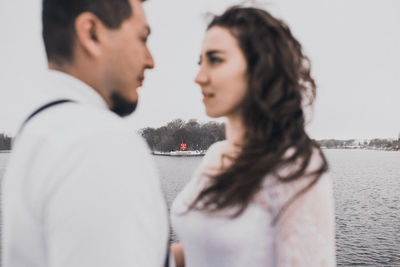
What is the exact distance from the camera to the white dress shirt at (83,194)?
3.15 feet

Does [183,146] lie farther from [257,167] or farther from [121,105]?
[121,105]

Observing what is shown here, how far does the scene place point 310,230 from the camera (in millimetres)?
1883

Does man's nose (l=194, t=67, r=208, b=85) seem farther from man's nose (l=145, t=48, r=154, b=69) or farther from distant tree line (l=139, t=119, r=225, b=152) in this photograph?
distant tree line (l=139, t=119, r=225, b=152)

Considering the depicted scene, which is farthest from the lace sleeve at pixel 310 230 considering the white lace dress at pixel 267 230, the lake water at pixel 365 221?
the lake water at pixel 365 221

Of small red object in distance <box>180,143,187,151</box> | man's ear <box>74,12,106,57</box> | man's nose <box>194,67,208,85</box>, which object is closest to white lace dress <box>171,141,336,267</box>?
man's nose <box>194,67,208,85</box>

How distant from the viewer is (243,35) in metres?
2.24

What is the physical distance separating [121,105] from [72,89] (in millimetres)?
252

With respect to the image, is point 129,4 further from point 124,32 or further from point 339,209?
point 339,209

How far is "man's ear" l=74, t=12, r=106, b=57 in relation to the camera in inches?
50.4

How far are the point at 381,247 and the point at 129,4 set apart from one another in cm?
2927

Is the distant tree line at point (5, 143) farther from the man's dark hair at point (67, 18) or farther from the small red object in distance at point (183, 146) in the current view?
the man's dark hair at point (67, 18)

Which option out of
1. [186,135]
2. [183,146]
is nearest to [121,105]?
[183,146]

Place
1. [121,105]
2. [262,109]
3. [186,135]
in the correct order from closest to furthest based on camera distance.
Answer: [121,105] < [262,109] < [186,135]

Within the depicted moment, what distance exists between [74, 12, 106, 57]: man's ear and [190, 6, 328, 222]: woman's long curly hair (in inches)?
46.3
